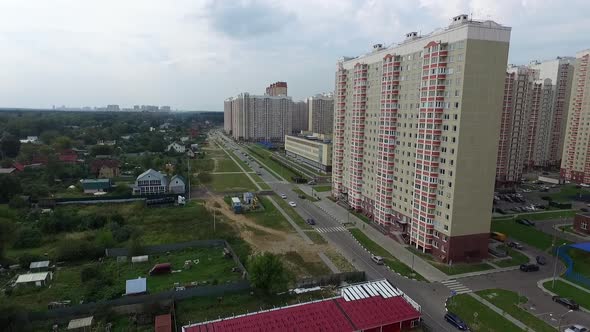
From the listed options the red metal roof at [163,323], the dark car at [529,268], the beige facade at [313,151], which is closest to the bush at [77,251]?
the red metal roof at [163,323]

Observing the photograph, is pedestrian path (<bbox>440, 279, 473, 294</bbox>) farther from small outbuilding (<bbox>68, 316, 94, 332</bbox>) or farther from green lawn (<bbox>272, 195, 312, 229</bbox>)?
small outbuilding (<bbox>68, 316, 94, 332</bbox>)

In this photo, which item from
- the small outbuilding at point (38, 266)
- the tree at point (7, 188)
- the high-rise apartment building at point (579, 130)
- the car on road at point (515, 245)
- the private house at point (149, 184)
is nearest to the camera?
the small outbuilding at point (38, 266)

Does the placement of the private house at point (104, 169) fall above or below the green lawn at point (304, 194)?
above

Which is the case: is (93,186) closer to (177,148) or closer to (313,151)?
(177,148)

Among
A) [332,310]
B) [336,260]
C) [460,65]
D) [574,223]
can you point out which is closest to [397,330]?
[332,310]

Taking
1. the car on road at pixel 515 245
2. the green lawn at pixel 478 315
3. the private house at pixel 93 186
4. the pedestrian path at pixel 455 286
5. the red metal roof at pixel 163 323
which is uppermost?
the private house at pixel 93 186

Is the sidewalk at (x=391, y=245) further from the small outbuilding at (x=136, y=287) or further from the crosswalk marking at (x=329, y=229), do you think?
the small outbuilding at (x=136, y=287)

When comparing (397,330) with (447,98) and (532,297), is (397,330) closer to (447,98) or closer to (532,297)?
(532,297)

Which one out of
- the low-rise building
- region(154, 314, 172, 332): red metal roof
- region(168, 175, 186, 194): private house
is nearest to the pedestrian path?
region(154, 314, 172, 332): red metal roof
